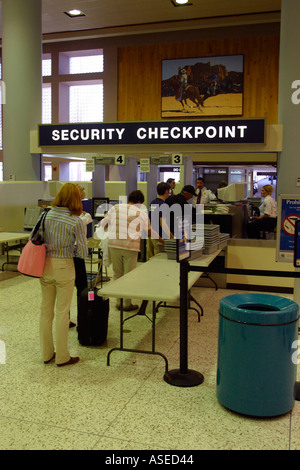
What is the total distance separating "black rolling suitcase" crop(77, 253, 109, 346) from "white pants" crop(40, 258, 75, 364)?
1.56ft

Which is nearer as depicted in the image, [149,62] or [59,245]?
[59,245]

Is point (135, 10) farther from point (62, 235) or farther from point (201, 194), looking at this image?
point (62, 235)

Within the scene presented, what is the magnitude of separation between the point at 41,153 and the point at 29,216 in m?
1.37

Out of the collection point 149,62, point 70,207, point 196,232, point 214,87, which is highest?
point 149,62

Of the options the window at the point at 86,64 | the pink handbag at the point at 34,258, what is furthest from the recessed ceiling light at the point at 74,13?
the pink handbag at the point at 34,258

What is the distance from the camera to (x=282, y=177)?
654 cm

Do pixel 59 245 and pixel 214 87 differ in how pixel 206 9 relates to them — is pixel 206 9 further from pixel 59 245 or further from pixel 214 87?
pixel 59 245

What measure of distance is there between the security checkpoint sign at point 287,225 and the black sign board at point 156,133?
82.5 inches

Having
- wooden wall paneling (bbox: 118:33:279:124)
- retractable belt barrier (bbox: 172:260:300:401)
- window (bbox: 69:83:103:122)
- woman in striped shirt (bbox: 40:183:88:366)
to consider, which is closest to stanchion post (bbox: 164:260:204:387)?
retractable belt barrier (bbox: 172:260:300:401)

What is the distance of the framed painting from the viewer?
13.8 metres

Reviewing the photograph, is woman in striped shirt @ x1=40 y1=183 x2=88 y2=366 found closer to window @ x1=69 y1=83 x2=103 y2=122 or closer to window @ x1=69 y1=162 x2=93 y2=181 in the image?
window @ x1=69 y1=83 x2=103 y2=122

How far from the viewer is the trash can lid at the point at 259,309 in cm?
310
